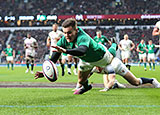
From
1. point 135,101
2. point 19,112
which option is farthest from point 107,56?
point 19,112

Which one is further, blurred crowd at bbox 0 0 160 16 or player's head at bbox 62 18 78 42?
blurred crowd at bbox 0 0 160 16

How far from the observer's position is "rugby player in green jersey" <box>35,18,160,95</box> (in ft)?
16.3

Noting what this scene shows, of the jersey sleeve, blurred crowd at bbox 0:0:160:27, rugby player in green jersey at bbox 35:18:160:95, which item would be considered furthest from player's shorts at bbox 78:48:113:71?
blurred crowd at bbox 0:0:160:27

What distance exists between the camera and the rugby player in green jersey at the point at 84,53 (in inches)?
196

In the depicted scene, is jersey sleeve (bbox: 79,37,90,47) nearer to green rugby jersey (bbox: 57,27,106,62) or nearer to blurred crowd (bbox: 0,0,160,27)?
green rugby jersey (bbox: 57,27,106,62)

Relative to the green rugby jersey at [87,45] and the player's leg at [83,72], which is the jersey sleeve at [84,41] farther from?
the player's leg at [83,72]

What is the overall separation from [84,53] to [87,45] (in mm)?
215

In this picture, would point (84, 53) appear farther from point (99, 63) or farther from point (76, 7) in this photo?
point (76, 7)

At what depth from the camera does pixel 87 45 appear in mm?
5008

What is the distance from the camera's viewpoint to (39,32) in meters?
48.1

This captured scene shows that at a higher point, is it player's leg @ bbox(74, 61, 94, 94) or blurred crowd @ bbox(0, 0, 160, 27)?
blurred crowd @ bbox(0, 0, 160, 27)

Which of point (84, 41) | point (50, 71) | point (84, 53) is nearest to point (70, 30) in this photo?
point (84, 41)

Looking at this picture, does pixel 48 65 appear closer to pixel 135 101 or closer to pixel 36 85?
pixel 135 101

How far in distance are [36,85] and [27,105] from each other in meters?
4.17
